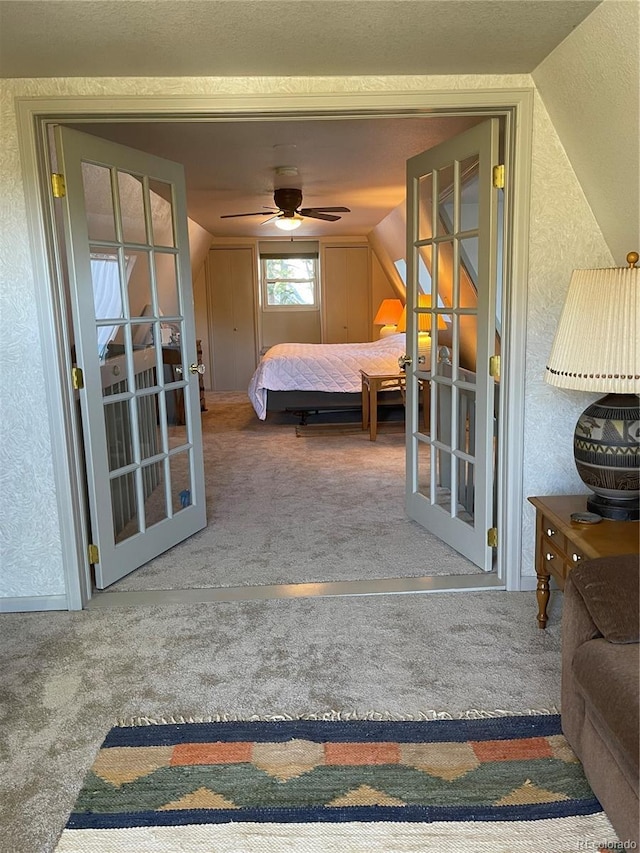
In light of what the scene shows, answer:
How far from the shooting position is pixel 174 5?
6.29ft

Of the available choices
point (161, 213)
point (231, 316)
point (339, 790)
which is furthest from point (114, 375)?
point (231, 316)

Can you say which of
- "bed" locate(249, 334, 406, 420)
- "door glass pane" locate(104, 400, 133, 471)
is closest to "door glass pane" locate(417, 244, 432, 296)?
"door glass pane" locate(104, 400, 133, 471)

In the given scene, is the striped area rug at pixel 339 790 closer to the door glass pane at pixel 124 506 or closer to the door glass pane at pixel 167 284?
the door glass pane at pixel 124 506

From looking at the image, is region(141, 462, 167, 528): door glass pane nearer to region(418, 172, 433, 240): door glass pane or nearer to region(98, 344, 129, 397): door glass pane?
region(98, 344, 129, 397): door glass pane

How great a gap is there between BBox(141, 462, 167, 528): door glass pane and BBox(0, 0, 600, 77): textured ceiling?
5.61 ft

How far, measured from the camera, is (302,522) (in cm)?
388

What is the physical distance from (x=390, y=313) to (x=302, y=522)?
5.00 metres

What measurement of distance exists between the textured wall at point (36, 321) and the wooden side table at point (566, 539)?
0.37 metres

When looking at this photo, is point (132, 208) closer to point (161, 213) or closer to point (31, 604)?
point (161, 213)

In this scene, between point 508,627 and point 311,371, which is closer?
point 508,627

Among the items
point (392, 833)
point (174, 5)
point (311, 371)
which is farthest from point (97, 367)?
point (311, 371)

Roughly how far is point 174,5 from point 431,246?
173 cm

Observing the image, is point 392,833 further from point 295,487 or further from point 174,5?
point 295,487

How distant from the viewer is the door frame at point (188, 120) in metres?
2.54
